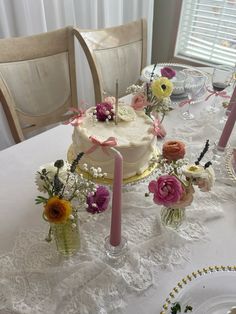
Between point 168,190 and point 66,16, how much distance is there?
1.55 metres

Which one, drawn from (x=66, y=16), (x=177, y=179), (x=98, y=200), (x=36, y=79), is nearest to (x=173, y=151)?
(x=177, y=179)

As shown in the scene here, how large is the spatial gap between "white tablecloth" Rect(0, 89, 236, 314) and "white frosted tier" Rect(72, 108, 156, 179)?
92 millimetres

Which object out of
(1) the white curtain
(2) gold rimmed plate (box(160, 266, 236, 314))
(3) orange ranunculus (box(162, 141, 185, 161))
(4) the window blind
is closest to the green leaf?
(2) gold rimmed plate (box(160, 266, 236, 314))

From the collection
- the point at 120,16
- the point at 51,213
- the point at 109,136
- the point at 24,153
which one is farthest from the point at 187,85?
the point at 120,16

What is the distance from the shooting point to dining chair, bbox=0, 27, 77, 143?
1.20 metres

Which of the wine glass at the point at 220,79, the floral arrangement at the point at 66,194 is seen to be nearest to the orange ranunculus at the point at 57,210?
the floral arrangement at the point at 66,194

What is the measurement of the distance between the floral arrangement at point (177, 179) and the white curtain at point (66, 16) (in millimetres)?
1280

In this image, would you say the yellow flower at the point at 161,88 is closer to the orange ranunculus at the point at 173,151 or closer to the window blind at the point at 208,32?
the orange ranunculus at the point at 173,151

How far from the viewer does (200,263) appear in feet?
2.19

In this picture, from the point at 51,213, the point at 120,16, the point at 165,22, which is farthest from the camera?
the point at 165,22

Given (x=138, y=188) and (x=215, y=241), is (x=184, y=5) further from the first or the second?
(x=215, y=241)

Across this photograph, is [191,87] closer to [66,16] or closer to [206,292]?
[206,292]

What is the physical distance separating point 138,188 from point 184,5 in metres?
1.82

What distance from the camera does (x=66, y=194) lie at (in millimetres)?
570
